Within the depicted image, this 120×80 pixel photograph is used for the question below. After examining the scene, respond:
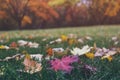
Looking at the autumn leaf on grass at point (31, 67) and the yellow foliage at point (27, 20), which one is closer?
the autumn leaf on grass at point (31, 67)

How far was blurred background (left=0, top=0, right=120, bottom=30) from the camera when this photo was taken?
19441 millimetres

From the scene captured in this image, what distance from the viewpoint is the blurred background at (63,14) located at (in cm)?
1944

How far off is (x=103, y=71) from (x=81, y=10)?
66.8ft

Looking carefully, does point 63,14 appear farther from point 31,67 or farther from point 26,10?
point 31,67

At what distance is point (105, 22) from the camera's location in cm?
2266

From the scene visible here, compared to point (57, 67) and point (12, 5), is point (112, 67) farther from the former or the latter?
point (12, 5)

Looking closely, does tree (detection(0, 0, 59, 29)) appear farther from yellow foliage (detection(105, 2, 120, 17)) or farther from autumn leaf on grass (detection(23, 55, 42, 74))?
autumn leaf on grass (detection(23, 55, 42, 74))

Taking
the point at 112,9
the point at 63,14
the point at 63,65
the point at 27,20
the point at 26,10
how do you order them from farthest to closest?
the point at 63,14 < the point at 112,9 < the point at 27,20 < the point at 26,10 < the point at 63,65

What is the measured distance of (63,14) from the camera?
2191 cm

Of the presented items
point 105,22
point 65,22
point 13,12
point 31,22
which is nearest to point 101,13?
point 105,22

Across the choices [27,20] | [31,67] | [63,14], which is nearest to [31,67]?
[31,67]

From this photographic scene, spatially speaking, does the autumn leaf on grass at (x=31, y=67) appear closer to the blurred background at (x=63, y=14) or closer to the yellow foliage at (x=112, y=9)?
the blurred background at (x=63, y=14)

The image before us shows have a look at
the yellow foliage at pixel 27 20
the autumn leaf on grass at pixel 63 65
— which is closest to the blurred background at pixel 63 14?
the yellow foliage at pixel 27 20

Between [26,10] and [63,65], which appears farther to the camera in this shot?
[26,10]
